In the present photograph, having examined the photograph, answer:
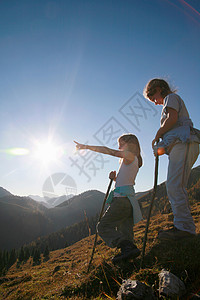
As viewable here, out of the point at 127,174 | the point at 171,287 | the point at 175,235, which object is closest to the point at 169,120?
the point at 127,174

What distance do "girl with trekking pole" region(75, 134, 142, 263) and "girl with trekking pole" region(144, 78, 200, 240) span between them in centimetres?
81

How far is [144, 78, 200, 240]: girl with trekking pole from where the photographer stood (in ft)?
10.9

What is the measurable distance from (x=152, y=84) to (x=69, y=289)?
5.27m

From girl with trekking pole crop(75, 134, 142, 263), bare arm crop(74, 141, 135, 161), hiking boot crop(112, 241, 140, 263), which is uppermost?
bare arm crop(74, 141, 135, 161)

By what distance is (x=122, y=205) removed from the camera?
4.10 metres

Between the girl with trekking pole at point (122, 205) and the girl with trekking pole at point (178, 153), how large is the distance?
0.81m

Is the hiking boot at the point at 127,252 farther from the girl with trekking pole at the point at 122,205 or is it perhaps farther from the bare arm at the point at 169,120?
the bare arm at the point at 169,120

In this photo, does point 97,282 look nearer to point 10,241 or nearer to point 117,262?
point 117,262

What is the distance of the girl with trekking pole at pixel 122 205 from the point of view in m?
4.09

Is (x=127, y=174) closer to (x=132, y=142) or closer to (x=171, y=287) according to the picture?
(x=132, y=142)

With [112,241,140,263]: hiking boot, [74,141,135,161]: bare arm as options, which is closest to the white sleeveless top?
[74,141,135,161]: bare arm

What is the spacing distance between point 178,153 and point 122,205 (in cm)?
185

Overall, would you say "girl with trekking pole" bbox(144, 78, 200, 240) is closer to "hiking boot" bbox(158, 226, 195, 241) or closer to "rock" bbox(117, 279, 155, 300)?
"hiking boot" bbox(158, 226, 195, 241)

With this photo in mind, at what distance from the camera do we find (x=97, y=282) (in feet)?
10.7
